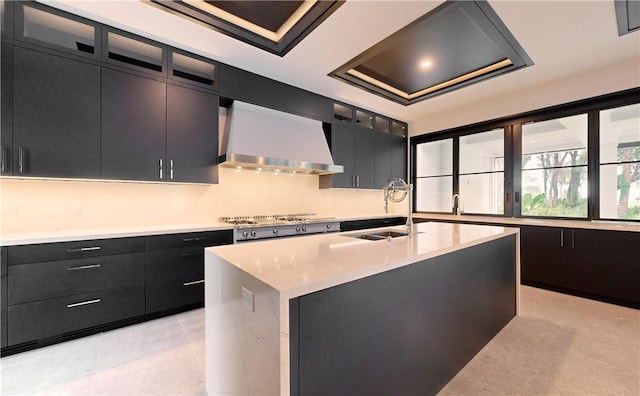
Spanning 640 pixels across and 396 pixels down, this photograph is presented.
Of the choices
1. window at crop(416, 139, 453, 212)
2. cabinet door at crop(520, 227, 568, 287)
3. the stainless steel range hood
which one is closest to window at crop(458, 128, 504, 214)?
window at crop(416, 139, 453, 212)

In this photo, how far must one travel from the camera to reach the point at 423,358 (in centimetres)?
146

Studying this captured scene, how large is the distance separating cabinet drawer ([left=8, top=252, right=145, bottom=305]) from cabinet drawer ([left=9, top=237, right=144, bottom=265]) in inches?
1.5

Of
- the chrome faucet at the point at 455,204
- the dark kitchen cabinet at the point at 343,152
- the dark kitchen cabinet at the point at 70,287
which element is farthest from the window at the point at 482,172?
the dark kitchen cabinet at the point at 70,287

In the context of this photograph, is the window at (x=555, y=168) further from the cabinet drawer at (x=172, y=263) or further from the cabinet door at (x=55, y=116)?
the cabinet door at (x=55, y=116)

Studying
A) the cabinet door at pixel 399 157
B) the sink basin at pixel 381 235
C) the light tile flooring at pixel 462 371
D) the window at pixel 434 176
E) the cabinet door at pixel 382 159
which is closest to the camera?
Answer: the light tile flooring at pixel 462 371

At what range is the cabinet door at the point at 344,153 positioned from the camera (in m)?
4.20

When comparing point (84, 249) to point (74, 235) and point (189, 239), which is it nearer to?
point (74, 235)

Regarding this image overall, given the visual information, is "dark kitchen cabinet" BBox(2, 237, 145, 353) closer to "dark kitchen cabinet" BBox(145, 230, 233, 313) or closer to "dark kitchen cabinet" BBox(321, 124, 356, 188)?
"dark kitchen cabinet" BBox(145, 230, 233, 313)

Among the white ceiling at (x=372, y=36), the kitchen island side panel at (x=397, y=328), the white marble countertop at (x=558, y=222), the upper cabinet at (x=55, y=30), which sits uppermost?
the white ceiling at (x=372, y=36)

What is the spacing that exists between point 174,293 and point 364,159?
3.46m

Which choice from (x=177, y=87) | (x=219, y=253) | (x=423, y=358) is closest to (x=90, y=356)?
(x=219, y=253)

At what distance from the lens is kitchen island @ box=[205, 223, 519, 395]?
927 millimetres

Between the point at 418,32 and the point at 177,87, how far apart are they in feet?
8.28

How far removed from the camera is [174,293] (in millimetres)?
2562
